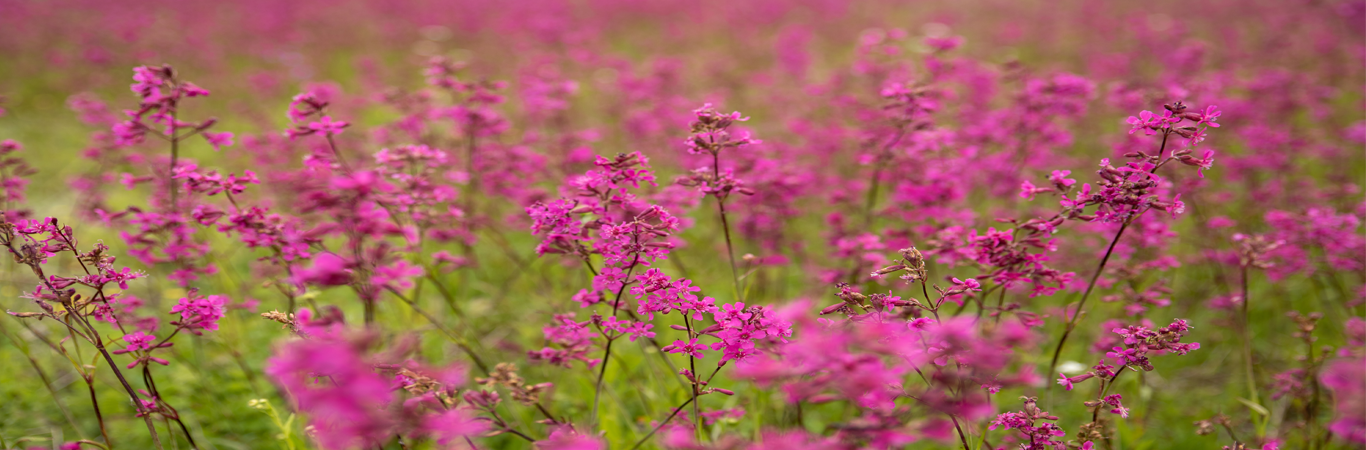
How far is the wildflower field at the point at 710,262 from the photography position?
2072 millimetres

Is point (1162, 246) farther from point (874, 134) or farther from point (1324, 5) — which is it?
point (1324, 5)

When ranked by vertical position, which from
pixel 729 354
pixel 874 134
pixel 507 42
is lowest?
pixel 729 354

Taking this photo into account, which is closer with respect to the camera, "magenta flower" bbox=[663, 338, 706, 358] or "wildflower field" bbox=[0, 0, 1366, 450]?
"wildflower field" bbox=[0, 0, 1366, 450]

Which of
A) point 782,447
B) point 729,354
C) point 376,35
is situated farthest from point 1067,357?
point 376,35

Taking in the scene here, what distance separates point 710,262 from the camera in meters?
5.66

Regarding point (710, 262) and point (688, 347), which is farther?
point (710, 262)

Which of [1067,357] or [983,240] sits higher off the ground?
[983,240]

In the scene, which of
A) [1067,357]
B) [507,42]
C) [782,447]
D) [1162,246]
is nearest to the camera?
[782,447]

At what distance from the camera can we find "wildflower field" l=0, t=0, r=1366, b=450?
2.07m

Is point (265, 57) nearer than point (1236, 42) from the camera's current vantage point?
No

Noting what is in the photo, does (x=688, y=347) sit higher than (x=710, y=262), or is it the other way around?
(x=688, y=347)

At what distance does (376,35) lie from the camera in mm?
14328

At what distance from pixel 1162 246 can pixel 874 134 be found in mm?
1771

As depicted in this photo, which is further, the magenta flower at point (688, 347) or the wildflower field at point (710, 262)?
the magenta flower at point (688, 347)
